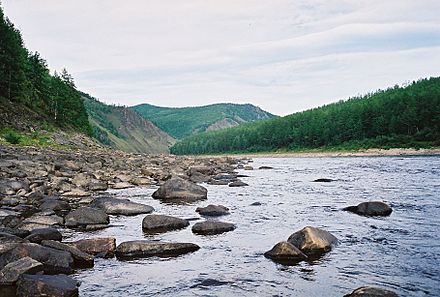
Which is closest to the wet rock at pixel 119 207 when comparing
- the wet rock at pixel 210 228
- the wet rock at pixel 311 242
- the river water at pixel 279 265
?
the river water at pixel 279 265

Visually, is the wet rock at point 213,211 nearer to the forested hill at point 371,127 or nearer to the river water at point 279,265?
the river water at point 279,265

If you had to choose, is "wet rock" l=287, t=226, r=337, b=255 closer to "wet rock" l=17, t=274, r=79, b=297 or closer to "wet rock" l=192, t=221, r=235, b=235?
"wet rock" l=192, t=221, r=235, b=235

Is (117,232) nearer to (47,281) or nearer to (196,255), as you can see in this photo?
(196,255)

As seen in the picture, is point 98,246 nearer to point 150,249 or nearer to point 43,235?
point 150,249

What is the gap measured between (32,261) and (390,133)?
351 feet

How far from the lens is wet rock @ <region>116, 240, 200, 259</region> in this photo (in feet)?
36.2

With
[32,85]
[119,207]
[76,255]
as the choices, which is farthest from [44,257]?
[32,85]

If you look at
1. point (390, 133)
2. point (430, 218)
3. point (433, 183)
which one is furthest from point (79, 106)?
point (430, 218)

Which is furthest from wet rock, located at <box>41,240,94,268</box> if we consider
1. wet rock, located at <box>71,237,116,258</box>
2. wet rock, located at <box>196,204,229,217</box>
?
wet rock, located at <box>196,204,229,217</box>

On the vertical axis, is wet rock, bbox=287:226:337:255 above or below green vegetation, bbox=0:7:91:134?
below

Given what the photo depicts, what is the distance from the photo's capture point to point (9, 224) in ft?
42.7

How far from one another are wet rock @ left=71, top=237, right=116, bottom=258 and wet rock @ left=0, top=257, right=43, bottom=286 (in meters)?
2.00

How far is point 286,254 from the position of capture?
10867mm

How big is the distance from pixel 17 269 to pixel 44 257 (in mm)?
907
